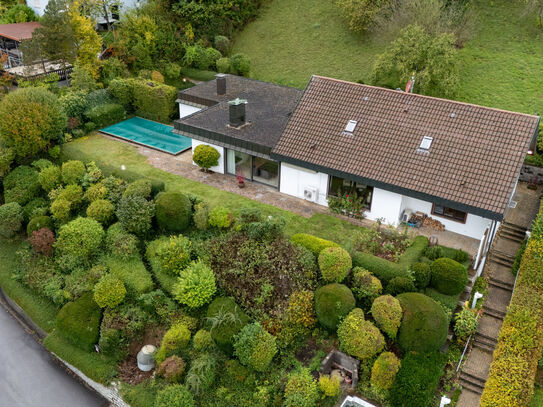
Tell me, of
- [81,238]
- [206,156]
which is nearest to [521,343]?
[206,156]

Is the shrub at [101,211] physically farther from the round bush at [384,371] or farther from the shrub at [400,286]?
the round bush at [384,371]

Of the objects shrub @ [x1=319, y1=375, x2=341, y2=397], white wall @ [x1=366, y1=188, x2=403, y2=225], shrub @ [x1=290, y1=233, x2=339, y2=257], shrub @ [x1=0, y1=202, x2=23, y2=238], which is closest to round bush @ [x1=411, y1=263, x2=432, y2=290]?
shrub @ [x1=290, y1=233, x2=339, y2=257]

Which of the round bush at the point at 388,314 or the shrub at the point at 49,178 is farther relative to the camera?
the shrub at the point at 49,178

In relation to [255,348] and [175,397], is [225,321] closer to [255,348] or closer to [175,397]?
[255,348]

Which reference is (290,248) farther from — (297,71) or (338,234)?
(297,71)

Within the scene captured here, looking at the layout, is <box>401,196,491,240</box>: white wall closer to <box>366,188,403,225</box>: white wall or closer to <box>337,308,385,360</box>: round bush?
<box>366,188,403,225</box>: white wall

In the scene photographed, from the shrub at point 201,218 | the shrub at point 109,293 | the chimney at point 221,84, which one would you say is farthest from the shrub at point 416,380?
the chimney at point 221,84
